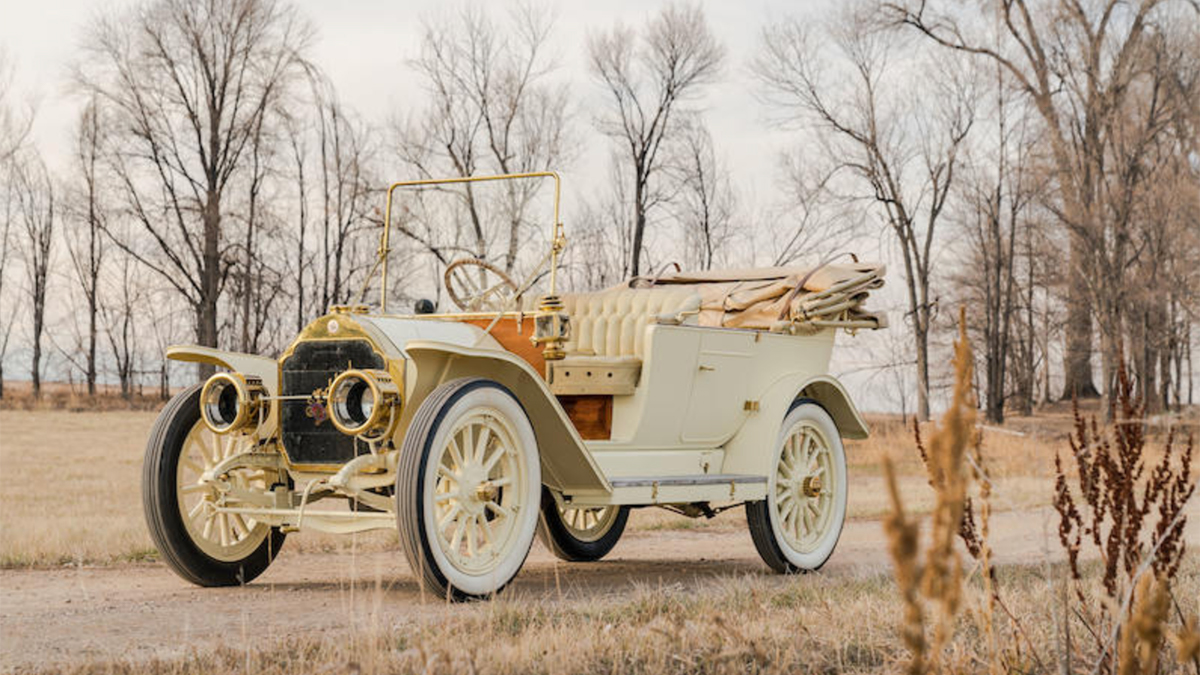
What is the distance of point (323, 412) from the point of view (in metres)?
6.49

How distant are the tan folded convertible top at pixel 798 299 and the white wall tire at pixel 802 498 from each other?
0.60m

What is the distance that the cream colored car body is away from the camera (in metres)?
6.30

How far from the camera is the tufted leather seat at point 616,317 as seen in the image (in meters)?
7.86

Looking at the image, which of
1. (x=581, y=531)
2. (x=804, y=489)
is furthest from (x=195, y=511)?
(x=804, y=489)

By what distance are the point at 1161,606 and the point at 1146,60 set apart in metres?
27.2

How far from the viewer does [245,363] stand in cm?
→ 688

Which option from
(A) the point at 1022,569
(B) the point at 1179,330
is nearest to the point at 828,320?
(A) the point at 1022,569

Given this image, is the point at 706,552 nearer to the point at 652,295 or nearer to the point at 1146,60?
the point at 652,295

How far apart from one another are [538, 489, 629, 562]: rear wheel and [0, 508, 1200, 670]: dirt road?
0.45ft

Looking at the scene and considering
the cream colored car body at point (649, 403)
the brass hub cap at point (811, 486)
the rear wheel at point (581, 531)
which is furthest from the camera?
the rear wheel at point (581, 531)

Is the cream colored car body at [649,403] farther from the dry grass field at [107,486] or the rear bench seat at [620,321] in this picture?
the dry grass field at [107,486]

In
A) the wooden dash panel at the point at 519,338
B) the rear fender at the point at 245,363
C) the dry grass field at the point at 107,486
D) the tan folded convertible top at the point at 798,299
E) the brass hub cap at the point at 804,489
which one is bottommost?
the dry grass field at the point at 107,486

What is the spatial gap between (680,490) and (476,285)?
179cm

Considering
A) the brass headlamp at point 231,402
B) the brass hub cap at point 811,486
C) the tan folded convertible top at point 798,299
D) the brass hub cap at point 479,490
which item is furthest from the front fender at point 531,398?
the tan folded convertible top at point 798,299
